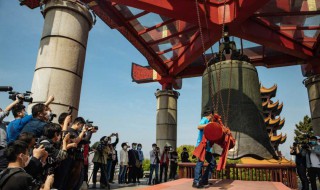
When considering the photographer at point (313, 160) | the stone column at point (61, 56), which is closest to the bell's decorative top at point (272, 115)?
the photographer at point (313, 160)

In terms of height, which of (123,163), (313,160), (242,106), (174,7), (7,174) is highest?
(174,7)

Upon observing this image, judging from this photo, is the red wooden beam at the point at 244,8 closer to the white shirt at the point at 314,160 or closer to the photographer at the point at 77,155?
the white shirt at the point at 314,160

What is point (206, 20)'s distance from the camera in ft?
23.3

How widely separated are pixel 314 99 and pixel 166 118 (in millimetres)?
6399

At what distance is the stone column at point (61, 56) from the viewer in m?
4.43

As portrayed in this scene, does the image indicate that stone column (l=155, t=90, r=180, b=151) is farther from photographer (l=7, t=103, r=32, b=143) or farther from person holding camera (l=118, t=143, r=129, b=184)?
photographer (l=7, t=103, r=32, b=143)

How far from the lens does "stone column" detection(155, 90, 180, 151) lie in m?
11.7

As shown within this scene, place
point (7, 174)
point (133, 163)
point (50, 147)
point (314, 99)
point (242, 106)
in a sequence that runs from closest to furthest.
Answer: point (7, 174)
point (50, 147)
point (242, 106)
point (133, 163)
point (314, 99)

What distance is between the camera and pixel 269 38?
8.40m

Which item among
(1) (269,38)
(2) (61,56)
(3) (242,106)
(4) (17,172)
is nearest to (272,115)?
(1) (269,38)

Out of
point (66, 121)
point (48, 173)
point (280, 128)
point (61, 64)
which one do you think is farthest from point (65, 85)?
point (280, 128)

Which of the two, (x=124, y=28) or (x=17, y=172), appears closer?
(x=17, y=172)

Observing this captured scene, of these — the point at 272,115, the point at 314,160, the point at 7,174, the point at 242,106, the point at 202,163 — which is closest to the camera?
the point at 7,174

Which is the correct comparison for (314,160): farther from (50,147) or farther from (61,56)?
(61,56)
